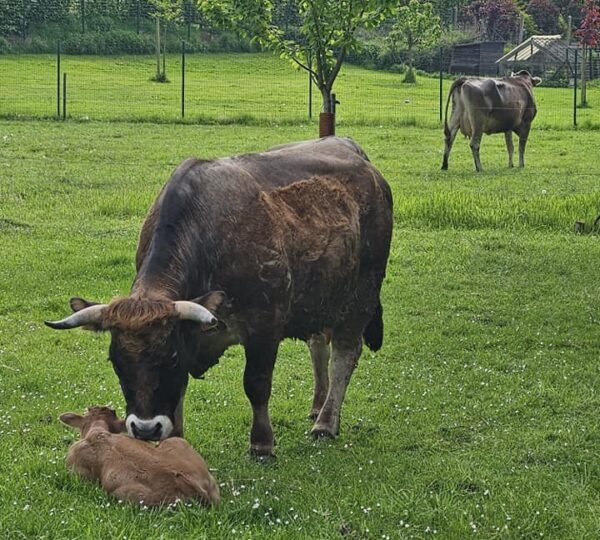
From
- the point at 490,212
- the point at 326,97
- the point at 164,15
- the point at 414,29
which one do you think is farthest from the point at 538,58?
the point at 326,97

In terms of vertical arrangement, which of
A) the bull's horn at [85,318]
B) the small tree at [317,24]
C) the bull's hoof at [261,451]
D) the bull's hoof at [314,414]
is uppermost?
the small tree at [317,24]

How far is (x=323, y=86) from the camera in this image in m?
12.8

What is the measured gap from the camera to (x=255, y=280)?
6383mm

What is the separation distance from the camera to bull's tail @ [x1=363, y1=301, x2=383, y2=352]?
812cm

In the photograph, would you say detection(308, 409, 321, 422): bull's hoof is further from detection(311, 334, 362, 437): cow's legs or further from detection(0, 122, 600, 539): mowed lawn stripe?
detection(311, 334, 362, 437): cow's legs

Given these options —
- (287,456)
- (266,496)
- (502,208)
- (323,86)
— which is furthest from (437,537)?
(502,208)

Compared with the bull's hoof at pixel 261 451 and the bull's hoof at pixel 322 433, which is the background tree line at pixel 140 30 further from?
the bull's hoof at pixel 261 451

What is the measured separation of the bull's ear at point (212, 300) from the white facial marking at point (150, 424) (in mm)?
662

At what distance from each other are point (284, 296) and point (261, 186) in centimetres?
78

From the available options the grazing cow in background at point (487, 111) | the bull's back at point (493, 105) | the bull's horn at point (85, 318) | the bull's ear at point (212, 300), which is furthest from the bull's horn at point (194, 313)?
the bull's back at point (493, 105)

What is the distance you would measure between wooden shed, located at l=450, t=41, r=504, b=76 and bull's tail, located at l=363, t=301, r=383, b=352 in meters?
56.7

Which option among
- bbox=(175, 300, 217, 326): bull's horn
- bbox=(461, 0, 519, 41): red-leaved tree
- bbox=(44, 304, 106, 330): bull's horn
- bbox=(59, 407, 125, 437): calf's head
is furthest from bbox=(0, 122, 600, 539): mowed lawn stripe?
bbox=(461, 0, 519, 41): red-leaved tree

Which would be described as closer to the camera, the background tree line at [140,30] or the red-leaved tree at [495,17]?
the background tree line at [140,30]

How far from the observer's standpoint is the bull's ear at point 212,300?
5707mm
